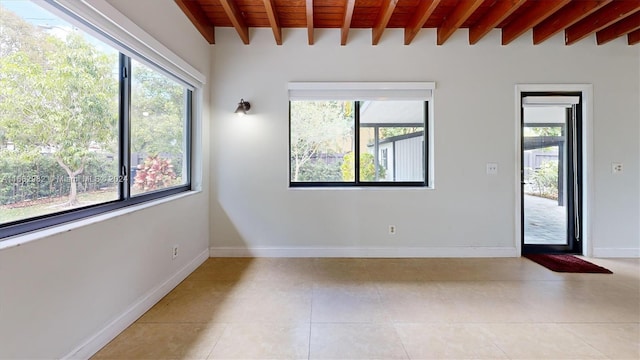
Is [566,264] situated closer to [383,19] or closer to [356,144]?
[356,144]

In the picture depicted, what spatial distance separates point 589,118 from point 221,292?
449 cm

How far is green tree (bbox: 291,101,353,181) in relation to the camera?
353 cm

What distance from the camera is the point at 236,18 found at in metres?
2.92

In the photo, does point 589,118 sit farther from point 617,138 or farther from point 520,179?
point 520,179

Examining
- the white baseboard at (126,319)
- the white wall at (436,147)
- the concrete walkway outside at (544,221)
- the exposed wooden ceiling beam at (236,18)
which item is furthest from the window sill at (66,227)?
the concrete walkway outside at (544,221)

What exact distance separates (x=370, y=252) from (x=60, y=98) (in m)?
3.06

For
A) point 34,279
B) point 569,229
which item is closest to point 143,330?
point 34,279

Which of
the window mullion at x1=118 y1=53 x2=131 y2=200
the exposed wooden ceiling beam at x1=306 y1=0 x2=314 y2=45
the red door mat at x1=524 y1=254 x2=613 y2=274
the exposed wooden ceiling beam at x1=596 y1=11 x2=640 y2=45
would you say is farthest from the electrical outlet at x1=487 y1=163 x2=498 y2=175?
the window mullion at x1=118 y1=53 x2=131 y2=200

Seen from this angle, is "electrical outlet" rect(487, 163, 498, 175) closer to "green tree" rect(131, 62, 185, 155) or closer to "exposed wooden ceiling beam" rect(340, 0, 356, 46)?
"exposed wooden ceiling beam" rect(340, 0, 356, 46)

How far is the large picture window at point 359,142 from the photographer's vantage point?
354cm

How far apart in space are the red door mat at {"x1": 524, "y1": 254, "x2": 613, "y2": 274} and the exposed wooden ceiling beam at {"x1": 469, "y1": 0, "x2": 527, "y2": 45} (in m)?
2.61

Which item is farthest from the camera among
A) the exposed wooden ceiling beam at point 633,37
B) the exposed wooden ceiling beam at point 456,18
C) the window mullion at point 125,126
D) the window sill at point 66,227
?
the exposed wooden ceiling beam at point 633,37

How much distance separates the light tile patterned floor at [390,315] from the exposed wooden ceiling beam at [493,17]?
254 cm

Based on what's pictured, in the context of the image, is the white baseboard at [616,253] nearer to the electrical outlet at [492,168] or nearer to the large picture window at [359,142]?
the electrical outlet at [492,168]
